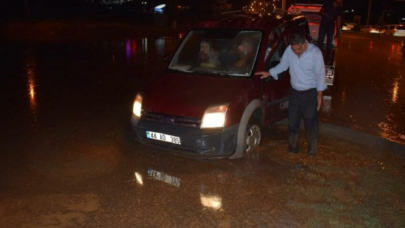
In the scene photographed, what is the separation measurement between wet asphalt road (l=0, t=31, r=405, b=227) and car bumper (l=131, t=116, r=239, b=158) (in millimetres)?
264

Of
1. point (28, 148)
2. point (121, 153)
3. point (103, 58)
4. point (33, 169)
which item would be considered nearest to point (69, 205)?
point (33, 169)

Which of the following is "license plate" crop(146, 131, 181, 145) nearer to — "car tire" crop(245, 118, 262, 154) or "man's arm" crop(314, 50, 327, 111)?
"car tire" crop(245, 118, 262, 154)

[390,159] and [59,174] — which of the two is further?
[390,159]

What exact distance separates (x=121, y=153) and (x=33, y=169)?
4.19 ft

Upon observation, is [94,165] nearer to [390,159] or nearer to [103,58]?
[390,159]

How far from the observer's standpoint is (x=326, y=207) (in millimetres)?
4672

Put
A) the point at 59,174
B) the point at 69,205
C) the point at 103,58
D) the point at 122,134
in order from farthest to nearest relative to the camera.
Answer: the point at 103,58
the point at 122,134
the point at 59,174
the point at 69,205

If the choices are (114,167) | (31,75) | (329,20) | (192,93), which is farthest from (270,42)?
(31,75)

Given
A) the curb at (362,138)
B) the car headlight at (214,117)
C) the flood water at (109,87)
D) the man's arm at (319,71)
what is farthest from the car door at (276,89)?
the flood water at (109,87)

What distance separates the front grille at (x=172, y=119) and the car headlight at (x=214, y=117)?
0.10m

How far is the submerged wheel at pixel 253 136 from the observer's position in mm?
6124

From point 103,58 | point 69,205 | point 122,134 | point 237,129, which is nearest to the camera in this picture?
point 69,205

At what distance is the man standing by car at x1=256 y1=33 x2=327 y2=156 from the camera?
19.2 ft

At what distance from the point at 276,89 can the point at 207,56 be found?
1251 millimetres
